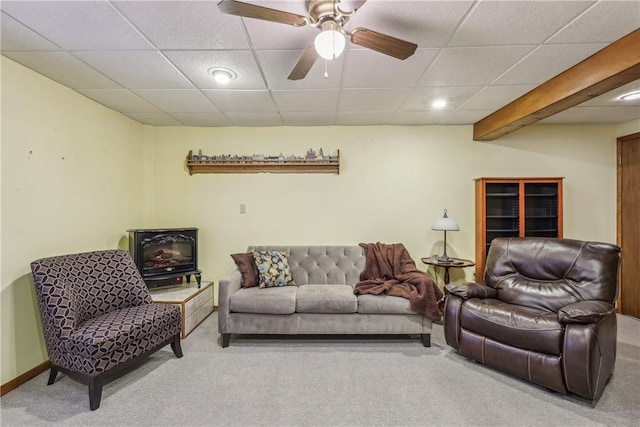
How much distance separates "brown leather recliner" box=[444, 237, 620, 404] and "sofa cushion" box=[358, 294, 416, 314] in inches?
14.8

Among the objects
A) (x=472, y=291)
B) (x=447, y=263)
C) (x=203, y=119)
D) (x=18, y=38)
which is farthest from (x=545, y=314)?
(x=18, y=38)

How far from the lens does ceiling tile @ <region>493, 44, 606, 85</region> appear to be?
2074 millimetres

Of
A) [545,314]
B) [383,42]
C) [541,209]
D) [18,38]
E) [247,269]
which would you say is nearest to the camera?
[383,42]

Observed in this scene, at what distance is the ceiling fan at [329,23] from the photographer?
1392 millimetres

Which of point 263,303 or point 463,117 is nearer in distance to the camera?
point 263,303

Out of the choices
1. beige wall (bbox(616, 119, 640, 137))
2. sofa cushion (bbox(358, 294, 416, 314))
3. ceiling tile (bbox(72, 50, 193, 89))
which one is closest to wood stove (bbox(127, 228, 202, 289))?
ceiling tile (bbox(72, 50, 193, 89))

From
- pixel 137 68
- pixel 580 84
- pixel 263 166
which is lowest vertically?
pixel 263 166

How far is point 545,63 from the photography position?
7.48ft

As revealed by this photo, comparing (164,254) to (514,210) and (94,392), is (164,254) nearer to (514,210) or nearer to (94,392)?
(94,392)

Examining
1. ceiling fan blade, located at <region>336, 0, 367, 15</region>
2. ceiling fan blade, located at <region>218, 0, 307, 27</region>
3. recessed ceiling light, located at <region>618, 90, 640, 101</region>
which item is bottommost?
ceiling fan blade, located at <region>218, 0, 307, 27</region>

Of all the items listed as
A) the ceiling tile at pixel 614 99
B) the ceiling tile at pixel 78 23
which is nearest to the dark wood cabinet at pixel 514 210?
the ceiling tile at pixel 614 99

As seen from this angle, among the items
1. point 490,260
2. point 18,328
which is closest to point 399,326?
point 490,260

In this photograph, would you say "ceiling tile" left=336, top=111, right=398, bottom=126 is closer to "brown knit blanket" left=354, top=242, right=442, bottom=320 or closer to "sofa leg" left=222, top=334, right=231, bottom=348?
"brown knit blanket" left=354, top=242, right=442, bottom=320

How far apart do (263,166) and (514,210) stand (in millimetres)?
3356
